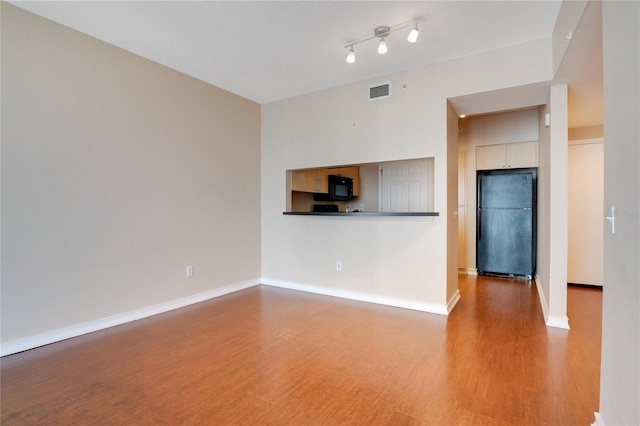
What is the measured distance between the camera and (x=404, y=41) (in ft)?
9.29

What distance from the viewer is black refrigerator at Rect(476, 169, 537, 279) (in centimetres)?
471

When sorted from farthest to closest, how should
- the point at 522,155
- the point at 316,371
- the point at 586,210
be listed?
the point at 522,155 < the point at 586,210 < the point at 316,371

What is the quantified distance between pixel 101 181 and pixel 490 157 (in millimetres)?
5285

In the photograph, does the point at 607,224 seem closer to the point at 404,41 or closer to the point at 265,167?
the point at 404,41

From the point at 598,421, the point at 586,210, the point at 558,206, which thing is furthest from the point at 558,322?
the point at 586,210

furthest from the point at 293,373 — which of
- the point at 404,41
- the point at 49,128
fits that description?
the point at 404,41

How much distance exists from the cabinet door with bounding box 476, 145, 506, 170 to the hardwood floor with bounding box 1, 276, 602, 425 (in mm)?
2434

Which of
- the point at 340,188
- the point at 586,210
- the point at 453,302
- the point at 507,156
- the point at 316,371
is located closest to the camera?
the point at 316,371

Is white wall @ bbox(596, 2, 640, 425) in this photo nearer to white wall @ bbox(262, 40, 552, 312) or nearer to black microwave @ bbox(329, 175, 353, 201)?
white wall @ bbox(262, 40, 552, 312)

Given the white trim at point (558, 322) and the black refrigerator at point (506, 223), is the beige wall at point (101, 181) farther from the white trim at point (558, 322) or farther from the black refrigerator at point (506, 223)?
the black refrigerator at point (506, 223)

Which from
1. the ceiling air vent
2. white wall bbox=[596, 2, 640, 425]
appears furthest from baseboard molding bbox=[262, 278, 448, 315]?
the ceiling air vent

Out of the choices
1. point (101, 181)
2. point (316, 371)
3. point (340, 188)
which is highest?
point (340, 188)

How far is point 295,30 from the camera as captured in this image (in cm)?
266

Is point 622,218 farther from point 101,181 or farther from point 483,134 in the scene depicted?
point 483,134
